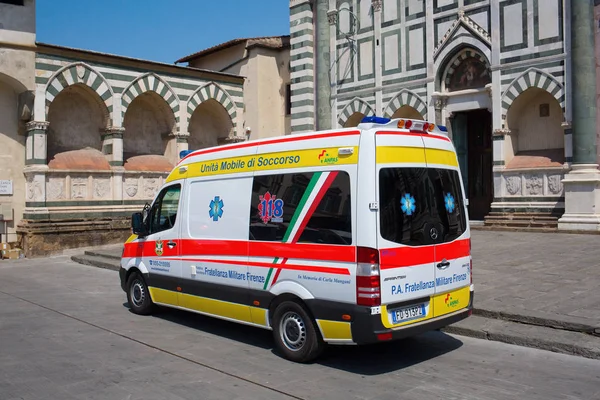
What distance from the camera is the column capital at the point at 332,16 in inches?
879

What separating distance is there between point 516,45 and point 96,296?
45.1 ft

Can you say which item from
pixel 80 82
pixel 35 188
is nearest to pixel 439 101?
pixel 80 82

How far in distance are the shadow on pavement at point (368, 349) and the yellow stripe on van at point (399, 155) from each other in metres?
2.11

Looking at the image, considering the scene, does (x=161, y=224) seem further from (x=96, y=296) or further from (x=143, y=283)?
(x=96, y=296)

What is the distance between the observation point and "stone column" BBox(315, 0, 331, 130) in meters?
22.4

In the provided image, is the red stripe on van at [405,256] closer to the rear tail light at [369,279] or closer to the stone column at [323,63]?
the rear tail light at [369,279]

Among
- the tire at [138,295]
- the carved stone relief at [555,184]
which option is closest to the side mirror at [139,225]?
the tire at [138,295]

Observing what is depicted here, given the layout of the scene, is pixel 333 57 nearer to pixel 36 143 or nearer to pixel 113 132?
pixel 113 132

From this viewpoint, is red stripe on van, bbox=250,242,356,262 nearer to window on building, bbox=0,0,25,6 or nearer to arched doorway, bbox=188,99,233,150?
window on building, bbox=0,0,25,6

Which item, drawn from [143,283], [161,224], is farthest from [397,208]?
[143,283]

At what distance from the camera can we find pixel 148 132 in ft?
68.4

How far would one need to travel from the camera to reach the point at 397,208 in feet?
19.2

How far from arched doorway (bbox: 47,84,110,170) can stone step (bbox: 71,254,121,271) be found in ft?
10.7

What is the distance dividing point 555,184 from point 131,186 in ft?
42.7
